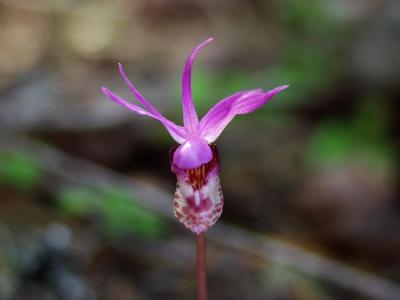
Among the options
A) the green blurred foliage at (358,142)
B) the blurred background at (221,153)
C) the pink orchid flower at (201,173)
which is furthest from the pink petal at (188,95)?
the green blurred foliage at (358,142)

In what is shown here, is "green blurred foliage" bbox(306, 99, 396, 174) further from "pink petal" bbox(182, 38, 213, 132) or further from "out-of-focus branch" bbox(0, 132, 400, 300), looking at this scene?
"pink petal" bbox(182, 38, 213, 132)

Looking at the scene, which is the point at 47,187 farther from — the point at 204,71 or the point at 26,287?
the point at 204,71

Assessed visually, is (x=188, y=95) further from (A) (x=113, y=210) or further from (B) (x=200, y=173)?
(A) (x=113, y=210)

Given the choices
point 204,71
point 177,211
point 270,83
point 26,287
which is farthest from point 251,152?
point 177,211

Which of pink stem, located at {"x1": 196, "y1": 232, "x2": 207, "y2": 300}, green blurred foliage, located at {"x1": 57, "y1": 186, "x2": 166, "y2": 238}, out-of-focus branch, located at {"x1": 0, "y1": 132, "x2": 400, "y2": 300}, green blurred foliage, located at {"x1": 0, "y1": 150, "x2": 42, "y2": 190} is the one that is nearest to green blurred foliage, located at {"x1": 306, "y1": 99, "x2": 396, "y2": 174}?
out-of-focus branch, located at {"x1": 0, "y1": 132, "x2": 400, "y2": 300}

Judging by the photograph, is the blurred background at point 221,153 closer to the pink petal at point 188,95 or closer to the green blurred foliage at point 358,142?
the green blurred foliage at point 358,142

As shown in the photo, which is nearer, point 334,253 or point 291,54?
point 334,253

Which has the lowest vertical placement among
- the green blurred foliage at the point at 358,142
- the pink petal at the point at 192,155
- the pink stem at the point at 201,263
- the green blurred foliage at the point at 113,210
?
the pink stem at the point at 201,263
